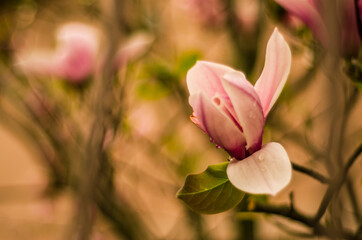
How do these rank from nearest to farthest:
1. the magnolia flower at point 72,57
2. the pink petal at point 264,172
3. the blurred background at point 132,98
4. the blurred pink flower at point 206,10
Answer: the pink petal at point 264,172 → the blurred background at point 132,98 → the magnolia flower at point 72,57 → the blurred pink flower at point 206,10

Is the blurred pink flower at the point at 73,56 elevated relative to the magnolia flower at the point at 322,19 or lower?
lower

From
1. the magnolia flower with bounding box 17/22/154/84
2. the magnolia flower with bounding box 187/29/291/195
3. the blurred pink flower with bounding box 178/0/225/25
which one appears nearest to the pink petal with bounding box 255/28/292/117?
the magnolia flower with bounding box 187/29/291/195

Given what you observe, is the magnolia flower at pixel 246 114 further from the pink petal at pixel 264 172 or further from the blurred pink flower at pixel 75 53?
the blurred pink flower at pixel 75 53

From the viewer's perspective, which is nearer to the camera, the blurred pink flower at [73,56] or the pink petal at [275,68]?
the pink petal at [275,68]

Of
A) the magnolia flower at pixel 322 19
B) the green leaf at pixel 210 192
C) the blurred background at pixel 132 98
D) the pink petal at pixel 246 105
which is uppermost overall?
the magnolia flower at pixel 322 19

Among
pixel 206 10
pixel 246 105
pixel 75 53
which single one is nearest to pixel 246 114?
pixel 246 105

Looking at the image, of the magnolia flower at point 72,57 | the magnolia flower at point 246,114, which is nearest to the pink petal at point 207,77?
the magnolia flower at point 246,114

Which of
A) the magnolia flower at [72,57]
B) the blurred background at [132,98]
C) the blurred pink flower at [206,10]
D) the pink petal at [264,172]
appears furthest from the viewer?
the blurred pink flower at [206,10]

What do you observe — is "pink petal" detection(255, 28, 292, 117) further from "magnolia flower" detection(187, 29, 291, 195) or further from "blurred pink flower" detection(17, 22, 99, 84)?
"blurred pink flower" detection(17, 22, 99, 84)

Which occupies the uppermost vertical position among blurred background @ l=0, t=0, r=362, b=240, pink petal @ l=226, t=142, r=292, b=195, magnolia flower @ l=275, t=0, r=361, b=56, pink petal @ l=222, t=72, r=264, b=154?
magnolia flower @ l=275, t=0, r=361, b=56
